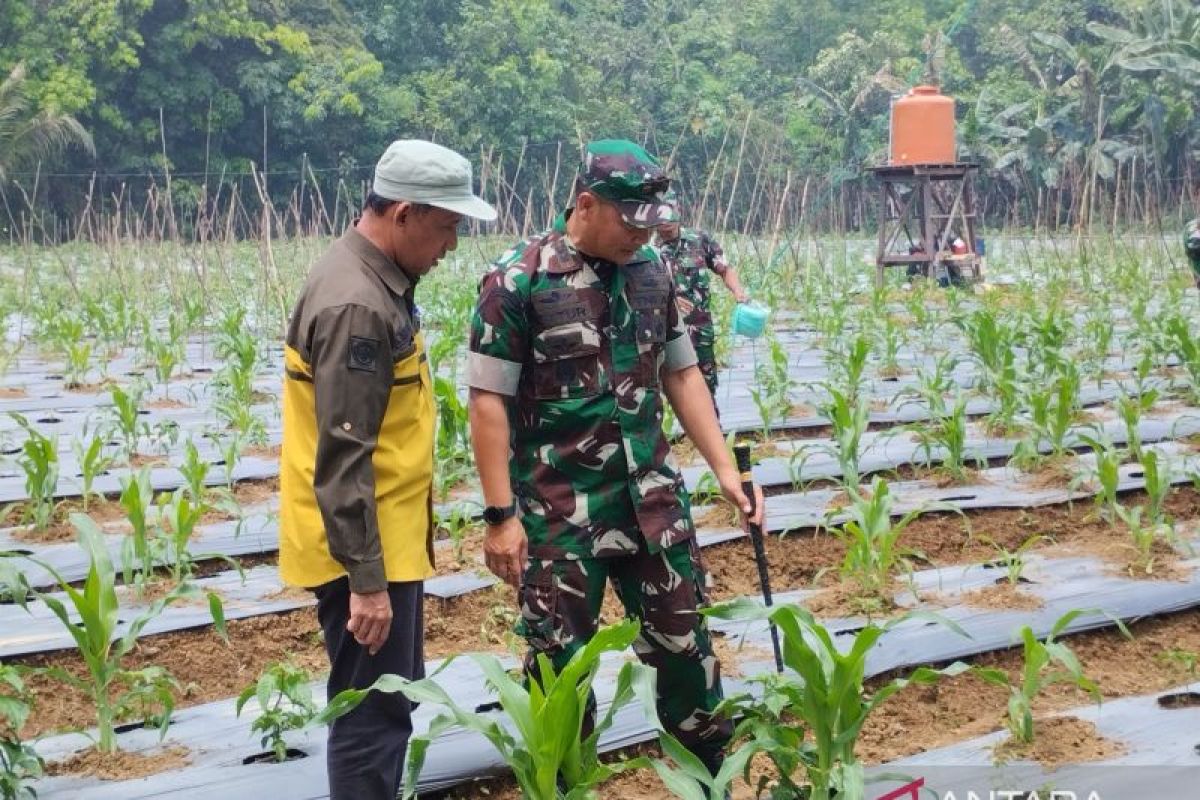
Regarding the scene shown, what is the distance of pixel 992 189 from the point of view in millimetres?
30516

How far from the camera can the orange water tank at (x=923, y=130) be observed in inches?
588

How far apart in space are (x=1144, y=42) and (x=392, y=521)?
84.8ft

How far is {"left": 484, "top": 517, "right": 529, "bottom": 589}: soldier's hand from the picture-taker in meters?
2.76

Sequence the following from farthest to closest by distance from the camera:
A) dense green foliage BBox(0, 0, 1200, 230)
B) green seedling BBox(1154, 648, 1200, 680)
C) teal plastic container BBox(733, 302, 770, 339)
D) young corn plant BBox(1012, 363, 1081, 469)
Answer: dense green foliage BBox(0, 0, 1200, 230), teal plastic container BBox(733, 302, 770, 339), young corn plant BBox(1012, 363, 1081, 469), green seedling BBox(1154, 648, 1200, 680)

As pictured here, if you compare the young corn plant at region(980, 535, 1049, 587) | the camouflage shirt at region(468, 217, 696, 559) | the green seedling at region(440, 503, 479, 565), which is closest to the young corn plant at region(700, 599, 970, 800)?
the camouflage shirt at region(468, 217, 696, 559)

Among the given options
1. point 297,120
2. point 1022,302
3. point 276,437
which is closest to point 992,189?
point 297,120

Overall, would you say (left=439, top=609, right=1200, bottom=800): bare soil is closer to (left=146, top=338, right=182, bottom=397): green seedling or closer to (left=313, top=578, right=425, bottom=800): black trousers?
(left=313, top=578, right=425, bottom=800): black trousers

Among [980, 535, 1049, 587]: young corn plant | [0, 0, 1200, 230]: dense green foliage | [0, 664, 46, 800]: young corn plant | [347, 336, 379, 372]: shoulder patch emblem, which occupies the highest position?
→ [0, 0, 1200, 230]: dense green foliage

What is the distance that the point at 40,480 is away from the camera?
503 cm

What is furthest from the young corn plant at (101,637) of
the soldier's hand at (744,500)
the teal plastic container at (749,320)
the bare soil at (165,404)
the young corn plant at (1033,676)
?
the bare soil at (165,404)

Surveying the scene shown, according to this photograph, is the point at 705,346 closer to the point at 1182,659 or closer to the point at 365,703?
the point at 1182,659

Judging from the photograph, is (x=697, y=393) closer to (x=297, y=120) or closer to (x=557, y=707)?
(x=557, y=707)

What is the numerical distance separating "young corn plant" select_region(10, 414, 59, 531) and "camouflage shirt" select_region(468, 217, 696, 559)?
267cm

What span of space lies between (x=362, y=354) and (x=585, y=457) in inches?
24.7
